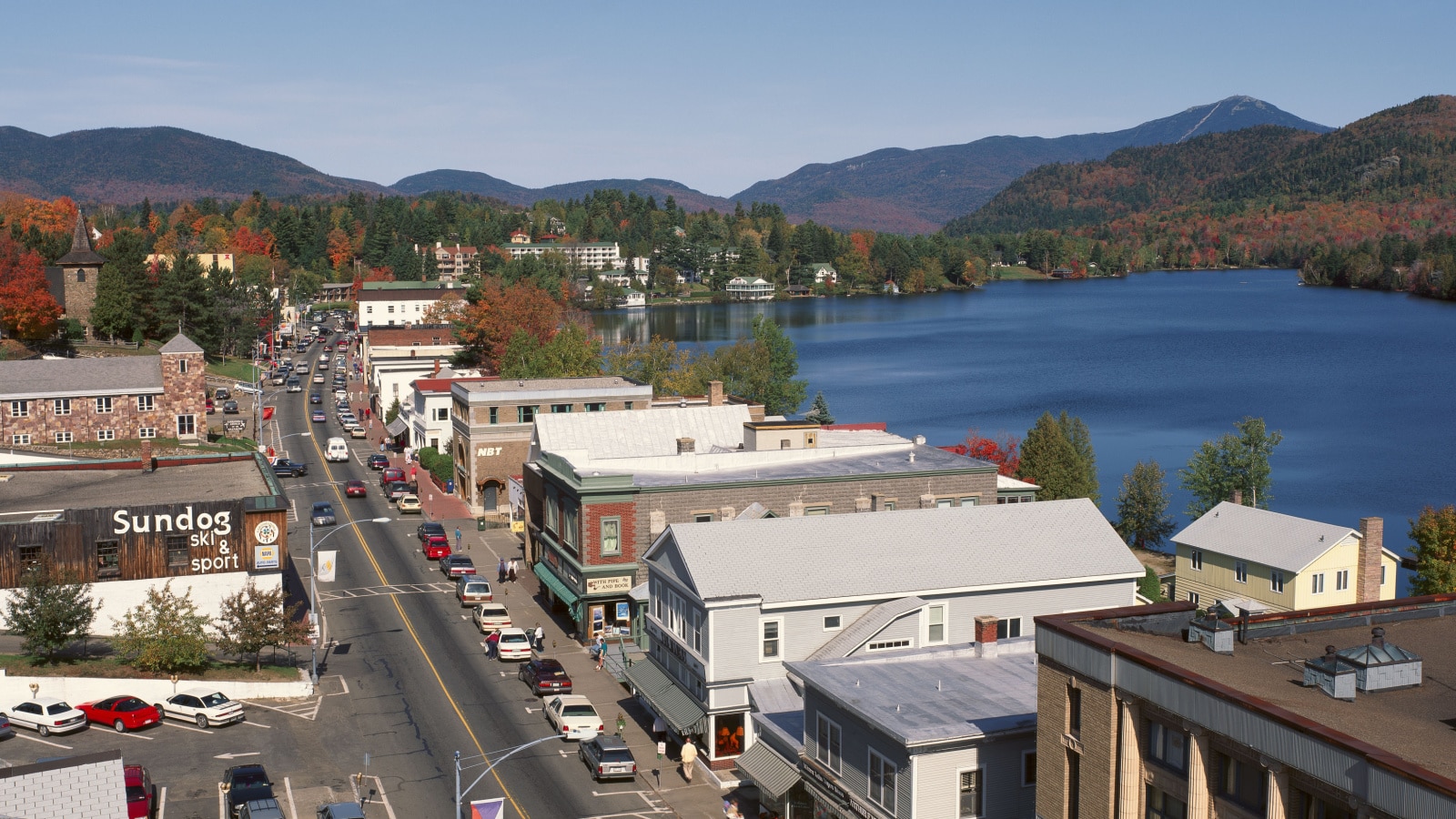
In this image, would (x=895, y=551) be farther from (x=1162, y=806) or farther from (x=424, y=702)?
(x=1162, y=806)

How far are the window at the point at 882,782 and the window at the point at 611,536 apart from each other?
1004 inches

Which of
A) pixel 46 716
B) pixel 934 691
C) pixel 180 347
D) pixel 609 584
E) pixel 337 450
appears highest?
pixel 180 347

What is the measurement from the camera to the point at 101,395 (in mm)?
92812

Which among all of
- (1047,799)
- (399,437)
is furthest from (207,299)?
(1047,799)

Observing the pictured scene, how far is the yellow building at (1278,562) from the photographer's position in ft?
190

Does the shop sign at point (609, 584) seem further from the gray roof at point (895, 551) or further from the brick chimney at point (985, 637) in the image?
the brick chimney at point (985, 637)

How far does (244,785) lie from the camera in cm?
3728

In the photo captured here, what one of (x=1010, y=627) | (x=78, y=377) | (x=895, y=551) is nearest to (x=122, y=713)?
(x=895, y=551)

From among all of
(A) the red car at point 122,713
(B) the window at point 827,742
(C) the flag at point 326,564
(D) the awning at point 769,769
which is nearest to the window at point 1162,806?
(B) the window at point 827,742

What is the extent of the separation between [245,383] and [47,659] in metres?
96.3

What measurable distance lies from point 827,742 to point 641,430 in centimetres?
3790

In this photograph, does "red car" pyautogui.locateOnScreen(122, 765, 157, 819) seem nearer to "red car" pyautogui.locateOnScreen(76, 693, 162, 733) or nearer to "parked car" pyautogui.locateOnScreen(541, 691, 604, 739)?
"red car" pyautogui.locateOnScreen(76, 693, 162, 733)

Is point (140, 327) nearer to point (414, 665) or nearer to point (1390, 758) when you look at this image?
point (414, 665)

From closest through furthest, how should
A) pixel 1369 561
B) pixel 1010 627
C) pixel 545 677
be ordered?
pixel 1010 627 → pixel 545 677 → pixel 1369 561
